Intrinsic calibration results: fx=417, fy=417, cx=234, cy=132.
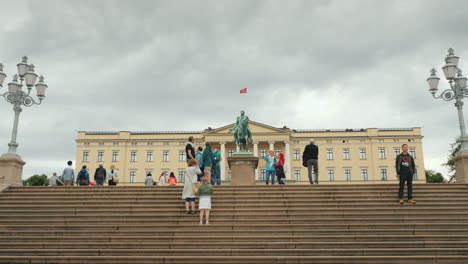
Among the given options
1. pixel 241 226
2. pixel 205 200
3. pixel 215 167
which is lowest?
pixel 241 226

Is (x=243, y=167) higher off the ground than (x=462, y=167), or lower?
higher

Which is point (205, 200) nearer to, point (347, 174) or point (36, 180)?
point (347, 174)

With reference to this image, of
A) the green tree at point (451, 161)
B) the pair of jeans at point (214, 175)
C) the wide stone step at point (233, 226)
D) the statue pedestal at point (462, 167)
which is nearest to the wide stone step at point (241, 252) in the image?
the wide stone step at point (233, 226)

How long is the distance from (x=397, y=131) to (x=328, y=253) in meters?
69.1

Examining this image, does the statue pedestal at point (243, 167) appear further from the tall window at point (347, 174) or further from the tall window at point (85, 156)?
the tall window at point (85, 156)

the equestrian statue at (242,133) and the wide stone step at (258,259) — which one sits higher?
the equestrian statue at (242,133)

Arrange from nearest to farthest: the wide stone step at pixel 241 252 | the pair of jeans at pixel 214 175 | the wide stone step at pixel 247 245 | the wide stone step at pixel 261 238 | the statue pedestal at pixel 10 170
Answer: the wide stone step at pixel 241 252 < the wide stone step at pixel 247 245 < the wide stone step at pixel 261 238 < the statue pedestal at pixel 10 170 < the pair of jeans at pixel 214 175

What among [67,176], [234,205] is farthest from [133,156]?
[234,205]

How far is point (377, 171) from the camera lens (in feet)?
238

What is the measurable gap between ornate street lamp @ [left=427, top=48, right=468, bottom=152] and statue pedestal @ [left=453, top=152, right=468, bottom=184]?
0.30 meters

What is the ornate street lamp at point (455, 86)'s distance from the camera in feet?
52.7

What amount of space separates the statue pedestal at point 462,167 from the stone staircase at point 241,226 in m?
1.00

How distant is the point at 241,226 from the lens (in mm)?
11367

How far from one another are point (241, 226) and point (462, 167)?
9.55 meters
